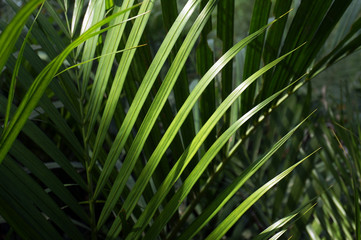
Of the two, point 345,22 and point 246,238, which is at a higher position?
point 345,22

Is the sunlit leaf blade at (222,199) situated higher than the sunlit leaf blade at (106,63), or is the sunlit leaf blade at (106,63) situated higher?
the sunlit leaf blade at (106,63)

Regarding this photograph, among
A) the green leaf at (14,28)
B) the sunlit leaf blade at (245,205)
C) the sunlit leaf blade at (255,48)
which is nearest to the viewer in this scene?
the green leaf at (14,28)

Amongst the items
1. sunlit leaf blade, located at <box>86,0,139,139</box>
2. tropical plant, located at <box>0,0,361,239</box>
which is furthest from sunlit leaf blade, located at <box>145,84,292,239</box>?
sunlit leaf blade, located at <box>86,0,139,139</box>

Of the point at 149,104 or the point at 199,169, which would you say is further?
the point at 149,104

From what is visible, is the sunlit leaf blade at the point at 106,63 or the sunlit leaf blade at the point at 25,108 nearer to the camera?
the sunlit leaf blade at the point at 25,108

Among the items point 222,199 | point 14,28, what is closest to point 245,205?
point 222,199

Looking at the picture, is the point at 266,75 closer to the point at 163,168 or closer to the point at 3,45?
the point at 163,168

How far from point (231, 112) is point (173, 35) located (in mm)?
273

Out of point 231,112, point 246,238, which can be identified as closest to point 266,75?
point 231,112

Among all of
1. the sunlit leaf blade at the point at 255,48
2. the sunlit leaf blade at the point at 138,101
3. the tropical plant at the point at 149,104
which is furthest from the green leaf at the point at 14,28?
the sunlit leaf blade at the point at 255,48

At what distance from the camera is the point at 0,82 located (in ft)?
2.91

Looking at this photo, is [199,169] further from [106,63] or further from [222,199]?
[106,63]

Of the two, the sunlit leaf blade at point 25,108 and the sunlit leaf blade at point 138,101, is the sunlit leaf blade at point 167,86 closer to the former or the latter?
the sunlit leaf blade at point 138,101

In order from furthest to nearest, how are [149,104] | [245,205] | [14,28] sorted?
[149,104], [245,205], [14,28]
